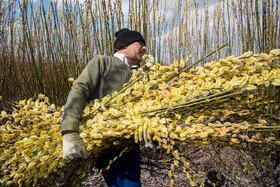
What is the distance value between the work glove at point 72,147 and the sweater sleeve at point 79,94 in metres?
0.03

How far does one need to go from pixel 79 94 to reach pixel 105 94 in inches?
8.4

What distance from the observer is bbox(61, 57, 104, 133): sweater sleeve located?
2.69 ft

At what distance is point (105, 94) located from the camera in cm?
112

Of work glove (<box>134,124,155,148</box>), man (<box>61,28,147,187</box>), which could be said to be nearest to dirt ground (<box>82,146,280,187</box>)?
man (<box>61,28,147,187</box>)

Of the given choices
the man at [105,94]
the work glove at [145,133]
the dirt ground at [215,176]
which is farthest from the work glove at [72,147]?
the dirt ground at [215,176]


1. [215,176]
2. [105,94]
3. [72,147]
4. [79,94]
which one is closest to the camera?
[72,147]

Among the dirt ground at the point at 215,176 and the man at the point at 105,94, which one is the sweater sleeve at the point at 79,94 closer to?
the man at the point at 105,94

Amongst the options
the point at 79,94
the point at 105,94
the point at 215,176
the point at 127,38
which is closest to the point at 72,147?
the point at 79,94

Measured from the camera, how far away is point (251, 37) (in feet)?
5.39

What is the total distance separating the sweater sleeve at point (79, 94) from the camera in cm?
82

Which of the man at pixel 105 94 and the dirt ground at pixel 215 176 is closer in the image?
the man at pixel 105 94

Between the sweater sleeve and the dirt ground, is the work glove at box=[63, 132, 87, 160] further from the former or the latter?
the dirt ground

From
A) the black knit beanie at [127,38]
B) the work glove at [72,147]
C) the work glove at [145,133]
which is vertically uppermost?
the black knit beanie at [127,38]

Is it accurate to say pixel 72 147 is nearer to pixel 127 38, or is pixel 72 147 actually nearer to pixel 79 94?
pixel 79 94
